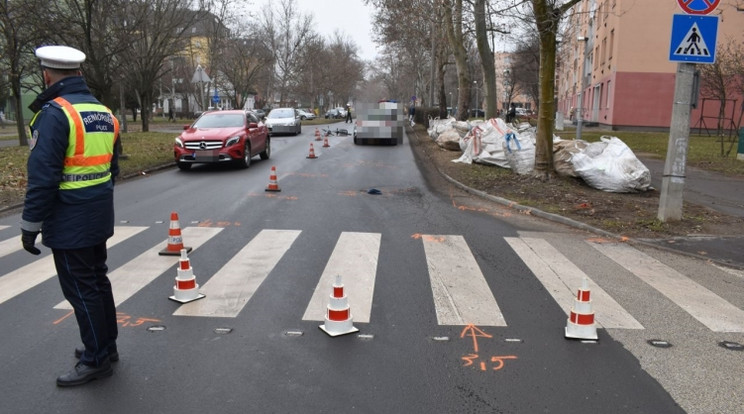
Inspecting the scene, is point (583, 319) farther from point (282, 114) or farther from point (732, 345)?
point (282, 114)

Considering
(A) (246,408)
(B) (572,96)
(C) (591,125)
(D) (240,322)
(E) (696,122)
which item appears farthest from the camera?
(B) (572,96)

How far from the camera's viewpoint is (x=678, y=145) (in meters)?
8.38

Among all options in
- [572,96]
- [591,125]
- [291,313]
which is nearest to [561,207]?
[291,313]

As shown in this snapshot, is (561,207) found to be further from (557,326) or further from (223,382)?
(223,382)

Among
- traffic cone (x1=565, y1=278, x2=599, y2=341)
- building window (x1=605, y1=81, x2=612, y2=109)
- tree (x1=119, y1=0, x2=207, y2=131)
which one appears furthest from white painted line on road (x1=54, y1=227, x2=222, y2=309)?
building window (x1=605, y1=81, x2=612, y2=109)

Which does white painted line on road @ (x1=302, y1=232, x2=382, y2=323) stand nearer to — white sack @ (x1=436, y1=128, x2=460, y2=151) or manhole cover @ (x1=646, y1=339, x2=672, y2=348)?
manhole cover @ (x1=646, y1=339, x2=672, y2=348)

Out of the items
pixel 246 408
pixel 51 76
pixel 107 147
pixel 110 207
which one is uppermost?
pixel 51 76

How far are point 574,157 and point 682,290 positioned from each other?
708cm

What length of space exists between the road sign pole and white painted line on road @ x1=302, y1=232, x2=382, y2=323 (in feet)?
15.1

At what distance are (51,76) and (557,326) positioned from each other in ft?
13.7

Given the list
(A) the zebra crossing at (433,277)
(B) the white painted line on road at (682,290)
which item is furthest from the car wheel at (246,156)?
(B) the white painted line on road at (682,290)

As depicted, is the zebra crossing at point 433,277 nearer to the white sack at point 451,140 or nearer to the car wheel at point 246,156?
the car wheel at point 246,156

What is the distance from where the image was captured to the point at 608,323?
15.4 feet

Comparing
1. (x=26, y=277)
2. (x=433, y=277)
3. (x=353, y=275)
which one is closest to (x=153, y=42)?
(x=26, y=277)
